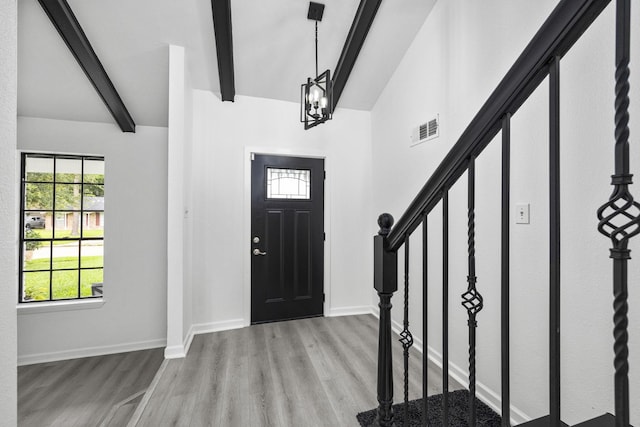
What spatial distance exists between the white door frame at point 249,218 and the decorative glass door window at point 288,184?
204mm

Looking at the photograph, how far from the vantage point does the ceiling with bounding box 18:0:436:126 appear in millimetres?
2354

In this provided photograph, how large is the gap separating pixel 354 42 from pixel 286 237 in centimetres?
218

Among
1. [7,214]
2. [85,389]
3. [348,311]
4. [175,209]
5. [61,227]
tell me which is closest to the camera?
[7,214]

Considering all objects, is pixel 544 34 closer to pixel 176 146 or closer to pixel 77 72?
pixel 176 146

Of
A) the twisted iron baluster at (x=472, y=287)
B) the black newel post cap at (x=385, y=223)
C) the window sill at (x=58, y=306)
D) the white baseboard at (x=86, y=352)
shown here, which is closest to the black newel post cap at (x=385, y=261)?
the black newel post cap at (x=385, y=223)

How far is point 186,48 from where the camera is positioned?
105 inches

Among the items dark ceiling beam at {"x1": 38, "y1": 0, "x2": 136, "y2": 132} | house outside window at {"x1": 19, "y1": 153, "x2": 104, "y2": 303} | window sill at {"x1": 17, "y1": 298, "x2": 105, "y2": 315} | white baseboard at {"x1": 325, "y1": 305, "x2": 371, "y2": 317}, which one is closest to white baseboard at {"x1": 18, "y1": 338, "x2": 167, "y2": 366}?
window sill at {"x1": 17, "y1": 298, "x2": 105, "y2": 315}

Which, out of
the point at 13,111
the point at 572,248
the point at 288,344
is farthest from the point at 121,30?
the point at 572,248

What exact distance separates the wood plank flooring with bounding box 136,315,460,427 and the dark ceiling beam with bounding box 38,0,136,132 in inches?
100

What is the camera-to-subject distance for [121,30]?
243 centimetres

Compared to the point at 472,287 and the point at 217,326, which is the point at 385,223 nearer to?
the point at 472,287

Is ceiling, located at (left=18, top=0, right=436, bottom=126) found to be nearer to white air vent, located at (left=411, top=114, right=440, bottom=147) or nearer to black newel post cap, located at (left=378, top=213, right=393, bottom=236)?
white air vent, located at (left=411, top=114, right=440, bottom=147)

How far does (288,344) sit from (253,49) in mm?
2906

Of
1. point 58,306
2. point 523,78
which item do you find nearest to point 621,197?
point 523,78
